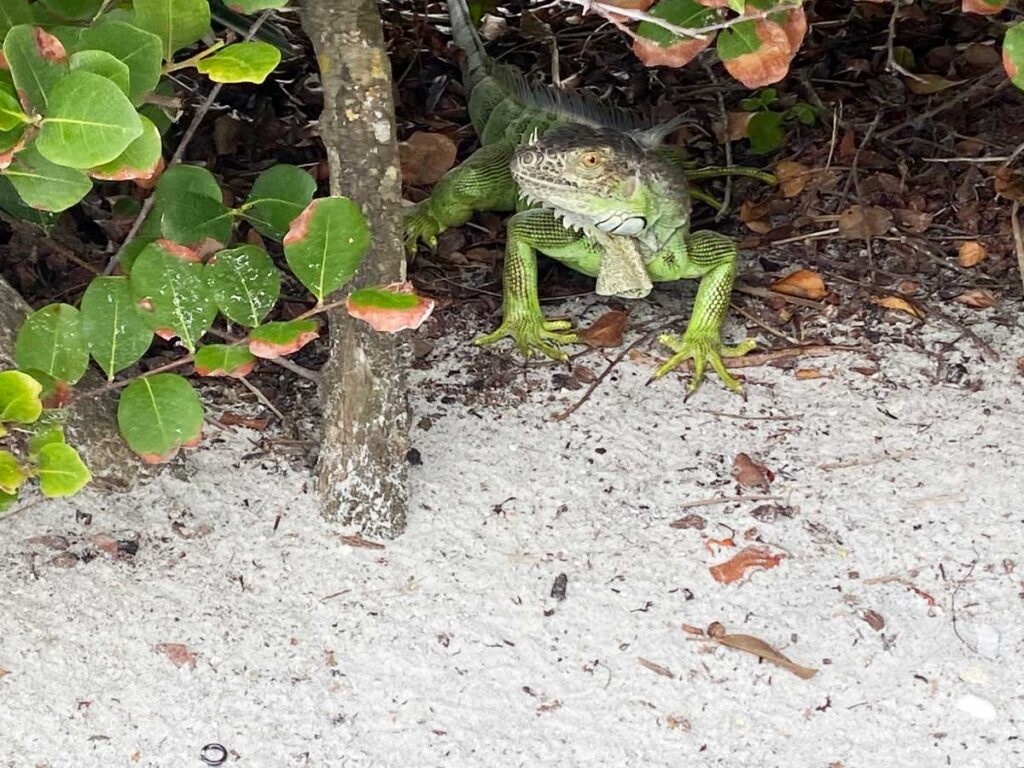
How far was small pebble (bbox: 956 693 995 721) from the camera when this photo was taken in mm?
2291

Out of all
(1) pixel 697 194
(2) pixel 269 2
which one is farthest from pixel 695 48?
(1) pixel 697 194

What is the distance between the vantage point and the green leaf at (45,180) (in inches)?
68.3

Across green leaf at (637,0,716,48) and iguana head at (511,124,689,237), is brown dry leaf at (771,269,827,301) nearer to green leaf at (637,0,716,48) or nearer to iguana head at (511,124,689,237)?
iguana head at (511,124,689,237)

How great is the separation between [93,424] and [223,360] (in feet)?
2.32

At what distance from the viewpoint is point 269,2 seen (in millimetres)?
1750

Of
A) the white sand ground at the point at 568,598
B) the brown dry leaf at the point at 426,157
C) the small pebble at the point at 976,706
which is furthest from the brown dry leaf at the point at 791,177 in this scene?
the small pebble at the point at 976,706

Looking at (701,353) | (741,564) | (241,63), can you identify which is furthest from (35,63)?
(701,353)

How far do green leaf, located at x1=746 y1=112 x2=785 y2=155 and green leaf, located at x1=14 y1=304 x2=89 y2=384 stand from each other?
2186 mm

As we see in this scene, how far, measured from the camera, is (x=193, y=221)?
214cm

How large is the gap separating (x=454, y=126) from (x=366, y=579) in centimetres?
193

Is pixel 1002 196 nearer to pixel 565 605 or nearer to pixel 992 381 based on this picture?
pixel 992 381

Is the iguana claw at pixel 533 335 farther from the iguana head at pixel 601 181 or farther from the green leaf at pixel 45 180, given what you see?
the green leaf at pixel 45 180

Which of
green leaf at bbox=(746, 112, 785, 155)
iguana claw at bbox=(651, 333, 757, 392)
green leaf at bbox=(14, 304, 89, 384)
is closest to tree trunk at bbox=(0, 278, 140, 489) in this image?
green leaf at bbox=(14, 304, 89, 384)

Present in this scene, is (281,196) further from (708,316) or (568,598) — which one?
(708,316)
